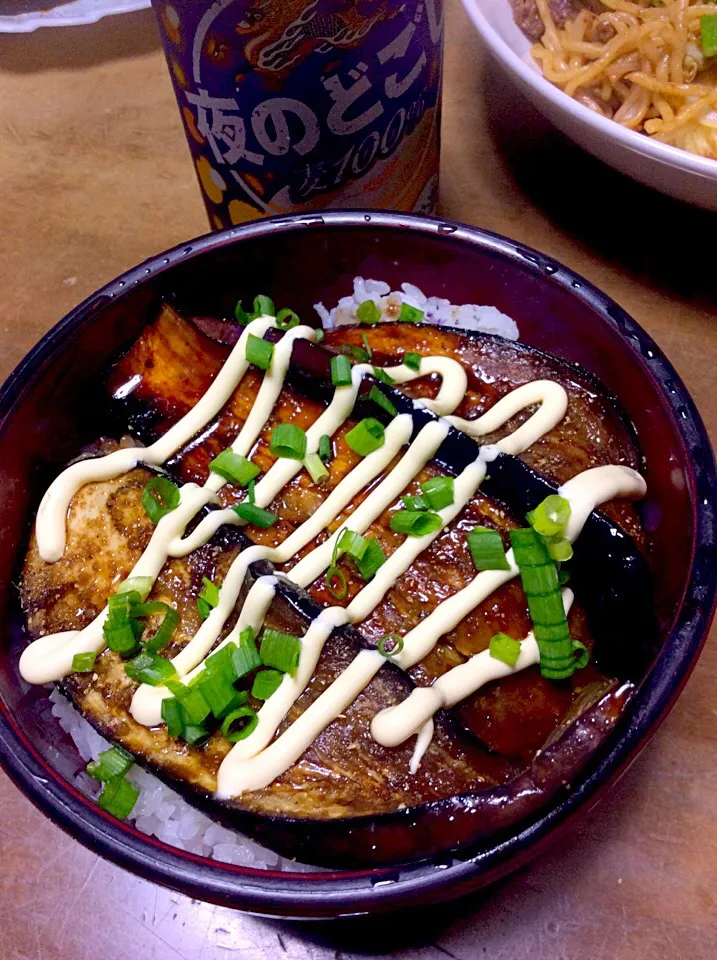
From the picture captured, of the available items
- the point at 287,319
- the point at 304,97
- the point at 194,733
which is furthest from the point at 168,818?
the point at 304,97

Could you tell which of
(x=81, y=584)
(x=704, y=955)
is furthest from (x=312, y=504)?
(x=704, y=955)

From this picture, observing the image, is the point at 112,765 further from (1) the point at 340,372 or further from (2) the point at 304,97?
(2) the point at 304,97

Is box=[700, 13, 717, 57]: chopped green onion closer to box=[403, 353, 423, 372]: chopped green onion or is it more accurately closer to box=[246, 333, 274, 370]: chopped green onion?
box=[403, 353, 423, 372]: chopped green onion

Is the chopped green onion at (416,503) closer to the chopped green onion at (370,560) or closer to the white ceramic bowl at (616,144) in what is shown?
the chopped green onion at (370,560)

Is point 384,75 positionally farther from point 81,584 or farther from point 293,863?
point 293,863

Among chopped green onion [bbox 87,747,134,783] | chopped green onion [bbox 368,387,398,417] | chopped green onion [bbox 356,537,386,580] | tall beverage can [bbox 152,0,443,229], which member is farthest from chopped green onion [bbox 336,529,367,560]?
tall beverage can [bbox 152,0,443,229]

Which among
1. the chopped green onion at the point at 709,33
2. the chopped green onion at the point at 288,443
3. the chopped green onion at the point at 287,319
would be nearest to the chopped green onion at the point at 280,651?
the chopped green onion at the point at 288,443
